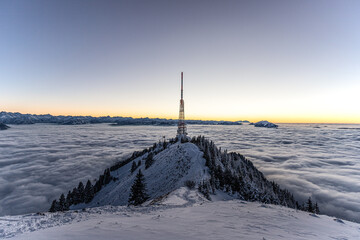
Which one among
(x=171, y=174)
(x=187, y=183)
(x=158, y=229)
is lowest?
(x=171, y=174)

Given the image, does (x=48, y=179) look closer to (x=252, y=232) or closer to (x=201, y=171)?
(x=201, y=171)

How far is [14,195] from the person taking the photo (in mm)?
79750

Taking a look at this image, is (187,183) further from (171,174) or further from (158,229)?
(158,229)

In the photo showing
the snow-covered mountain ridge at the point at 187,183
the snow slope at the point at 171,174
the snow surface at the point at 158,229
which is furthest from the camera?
the snow slope at the point at 171,174

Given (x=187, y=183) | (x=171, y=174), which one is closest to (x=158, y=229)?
(x=187, y=183)

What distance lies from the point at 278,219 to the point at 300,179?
105719 mm

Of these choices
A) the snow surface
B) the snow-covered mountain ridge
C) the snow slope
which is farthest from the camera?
the snow slope

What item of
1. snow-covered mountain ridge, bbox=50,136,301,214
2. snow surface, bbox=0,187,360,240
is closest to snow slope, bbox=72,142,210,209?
snow-covered mountain ridge, bbox=50,136,301,214

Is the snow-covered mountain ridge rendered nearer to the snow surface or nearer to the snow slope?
the snow slope

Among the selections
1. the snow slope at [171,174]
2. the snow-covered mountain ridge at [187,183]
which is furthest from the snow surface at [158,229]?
the snow slope at [171,174]

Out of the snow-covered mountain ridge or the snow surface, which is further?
the snow-covered mountain ridge

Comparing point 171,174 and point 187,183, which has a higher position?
point 187,183

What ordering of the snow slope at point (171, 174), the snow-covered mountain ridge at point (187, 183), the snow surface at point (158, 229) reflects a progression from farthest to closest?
the snow slope at point (171, 174) → the snow-covered mountain ridge at point (187, 183) → the snow surface at point (158, 229)

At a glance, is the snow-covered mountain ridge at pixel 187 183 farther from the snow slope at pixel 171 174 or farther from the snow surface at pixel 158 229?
the snow surface at pixel 158 229
